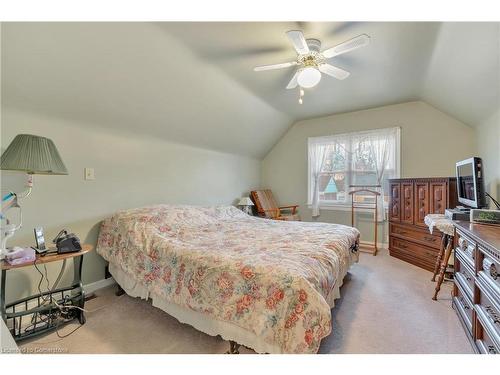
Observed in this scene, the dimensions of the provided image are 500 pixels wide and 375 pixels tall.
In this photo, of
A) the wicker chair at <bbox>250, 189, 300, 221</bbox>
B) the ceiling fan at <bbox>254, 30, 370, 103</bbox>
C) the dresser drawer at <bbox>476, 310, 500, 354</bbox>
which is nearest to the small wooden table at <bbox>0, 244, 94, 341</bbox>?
the ceiling fan at <bbox>254, 30, 370, 103</bbox>

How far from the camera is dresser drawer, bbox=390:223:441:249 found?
112 inches

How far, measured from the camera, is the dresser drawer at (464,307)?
1.53m

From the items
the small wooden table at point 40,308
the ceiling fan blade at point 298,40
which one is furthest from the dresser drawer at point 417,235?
the small wooden table at point 40,308

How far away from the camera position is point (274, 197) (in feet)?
16.3

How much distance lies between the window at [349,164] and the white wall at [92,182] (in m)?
2.29

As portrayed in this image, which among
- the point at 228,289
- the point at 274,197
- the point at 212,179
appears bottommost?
the point at 228,289

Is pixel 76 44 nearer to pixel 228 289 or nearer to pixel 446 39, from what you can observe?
pixel 228 289

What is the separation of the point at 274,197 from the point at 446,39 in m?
3.59

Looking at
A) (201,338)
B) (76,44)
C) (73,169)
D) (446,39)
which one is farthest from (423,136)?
(73,169)

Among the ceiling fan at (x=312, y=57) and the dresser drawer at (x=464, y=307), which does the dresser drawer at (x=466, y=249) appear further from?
the ceiling fan at (x=312, y=57)

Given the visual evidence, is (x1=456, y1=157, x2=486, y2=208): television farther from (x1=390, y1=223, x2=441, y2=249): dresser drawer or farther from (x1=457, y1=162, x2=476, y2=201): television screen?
(x1=390, y1=223, x2=441, y2=249): dresser drawer

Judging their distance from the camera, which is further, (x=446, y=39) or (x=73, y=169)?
(x=73, y=169)

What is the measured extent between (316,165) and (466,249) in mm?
2916
